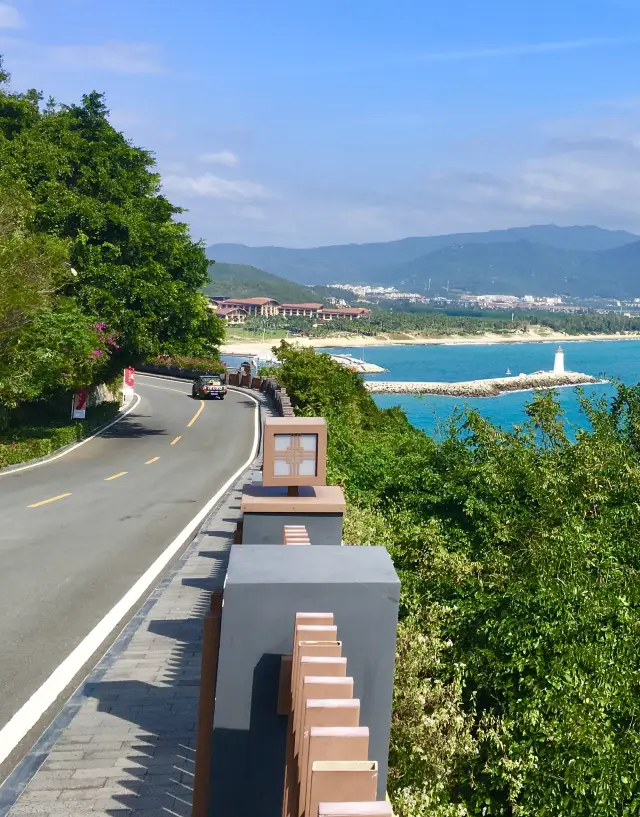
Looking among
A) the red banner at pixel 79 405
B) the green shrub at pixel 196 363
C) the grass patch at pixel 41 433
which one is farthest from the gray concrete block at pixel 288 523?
the green shrub at pixel 196 363

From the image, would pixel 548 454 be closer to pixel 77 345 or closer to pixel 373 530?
pixel 373 530

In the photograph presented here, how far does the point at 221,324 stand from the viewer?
3647 cm

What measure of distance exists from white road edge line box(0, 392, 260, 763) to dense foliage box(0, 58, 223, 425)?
502 inches

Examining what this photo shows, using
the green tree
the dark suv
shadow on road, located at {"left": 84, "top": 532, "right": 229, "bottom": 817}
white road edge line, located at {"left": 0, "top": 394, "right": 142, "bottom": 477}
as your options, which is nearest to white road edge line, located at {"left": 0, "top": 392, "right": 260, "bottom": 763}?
shadow on road, located at {"left": 84, "top": 532, "right": 229, "bottom": 817}

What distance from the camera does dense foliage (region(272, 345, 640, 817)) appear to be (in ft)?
20.1

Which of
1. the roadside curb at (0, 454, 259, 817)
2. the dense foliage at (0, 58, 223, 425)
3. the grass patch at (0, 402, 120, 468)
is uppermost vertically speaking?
the dense foliage at (0, 58, 223, 425)

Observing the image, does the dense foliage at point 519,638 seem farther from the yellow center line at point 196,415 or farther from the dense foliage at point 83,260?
the yellow center line at point 196,415

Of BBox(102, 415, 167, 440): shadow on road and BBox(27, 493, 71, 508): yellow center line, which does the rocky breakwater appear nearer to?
BBox(102, 415, 167, 440): shadow on road

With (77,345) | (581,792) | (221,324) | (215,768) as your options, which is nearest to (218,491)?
(77,345)

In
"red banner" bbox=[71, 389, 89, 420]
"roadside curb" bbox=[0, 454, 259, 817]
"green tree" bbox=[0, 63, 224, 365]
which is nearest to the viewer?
"roadside curb" bbox=[0, 454, 259, 817]

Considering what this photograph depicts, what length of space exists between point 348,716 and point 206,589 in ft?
29.6

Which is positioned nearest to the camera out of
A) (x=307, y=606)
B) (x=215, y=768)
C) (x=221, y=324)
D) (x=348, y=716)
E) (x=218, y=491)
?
(x=348, y=716)

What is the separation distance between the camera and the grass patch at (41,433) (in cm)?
2696

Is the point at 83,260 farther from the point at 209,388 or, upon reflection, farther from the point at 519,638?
the point at 519,638
